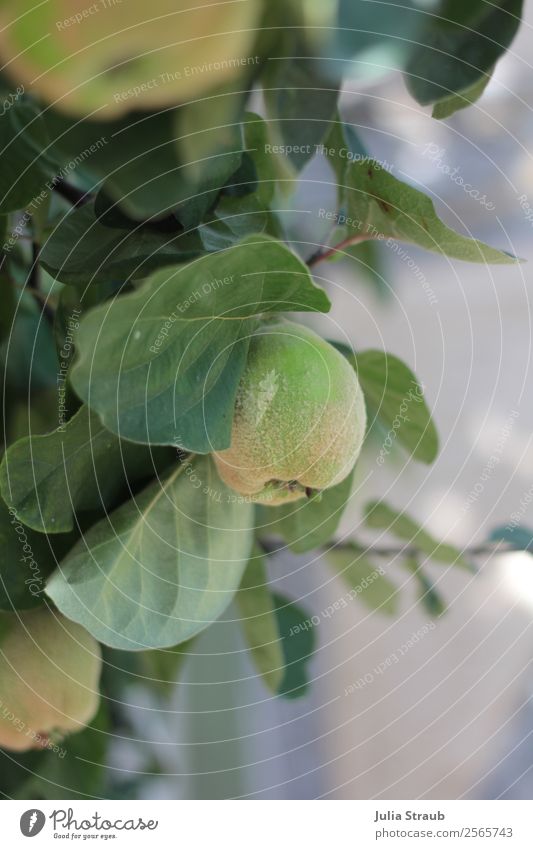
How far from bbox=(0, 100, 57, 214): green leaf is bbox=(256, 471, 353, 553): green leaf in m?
0.15

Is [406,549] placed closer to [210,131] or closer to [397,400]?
[397,400]

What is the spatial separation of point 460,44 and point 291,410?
0.16 metres

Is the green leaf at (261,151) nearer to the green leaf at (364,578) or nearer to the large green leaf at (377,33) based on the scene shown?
the large green leaf at (377,33)

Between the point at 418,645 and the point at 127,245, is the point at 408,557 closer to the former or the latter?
the point at 418,645

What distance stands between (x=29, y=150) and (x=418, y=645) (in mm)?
273

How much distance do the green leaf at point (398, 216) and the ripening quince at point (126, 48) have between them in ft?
0.19

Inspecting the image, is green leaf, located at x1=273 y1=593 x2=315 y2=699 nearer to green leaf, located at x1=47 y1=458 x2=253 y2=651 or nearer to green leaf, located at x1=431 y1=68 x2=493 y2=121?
green leaf, located at x1=47 y1=458 x2=253 y2=651

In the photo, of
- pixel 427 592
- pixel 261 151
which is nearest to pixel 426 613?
pixel 427 592

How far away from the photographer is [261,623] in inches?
14.0

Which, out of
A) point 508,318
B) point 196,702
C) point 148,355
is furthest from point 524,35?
point 196,702

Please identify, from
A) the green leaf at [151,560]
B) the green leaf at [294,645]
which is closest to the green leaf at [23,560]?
the green leaf at [151,560]
